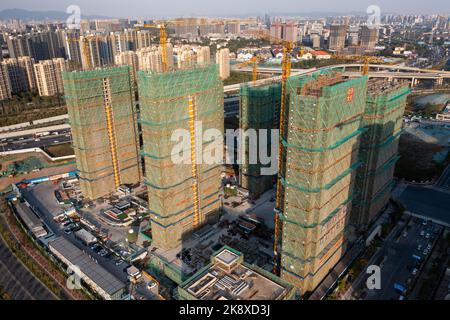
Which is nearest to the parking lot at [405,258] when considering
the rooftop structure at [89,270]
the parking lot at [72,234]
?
the rooftop structure at [89,270]

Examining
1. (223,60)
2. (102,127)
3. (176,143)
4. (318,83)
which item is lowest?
(102,127)

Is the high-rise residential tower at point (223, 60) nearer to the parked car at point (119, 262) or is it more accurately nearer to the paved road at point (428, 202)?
the paved road at point (428, 202)

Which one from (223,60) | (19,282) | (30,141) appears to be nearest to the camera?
(19,282)

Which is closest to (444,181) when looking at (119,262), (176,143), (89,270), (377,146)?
(377,146)

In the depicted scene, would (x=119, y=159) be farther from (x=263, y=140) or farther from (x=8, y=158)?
(x=8, y=158)

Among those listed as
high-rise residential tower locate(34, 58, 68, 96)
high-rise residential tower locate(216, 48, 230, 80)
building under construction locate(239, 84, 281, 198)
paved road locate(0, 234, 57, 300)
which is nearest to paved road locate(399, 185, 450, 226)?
building under construction locate(239, 84, 281, 198)

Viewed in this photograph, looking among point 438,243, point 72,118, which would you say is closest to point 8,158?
point 72,118

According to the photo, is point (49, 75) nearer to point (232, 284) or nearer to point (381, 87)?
point (381, 87)
